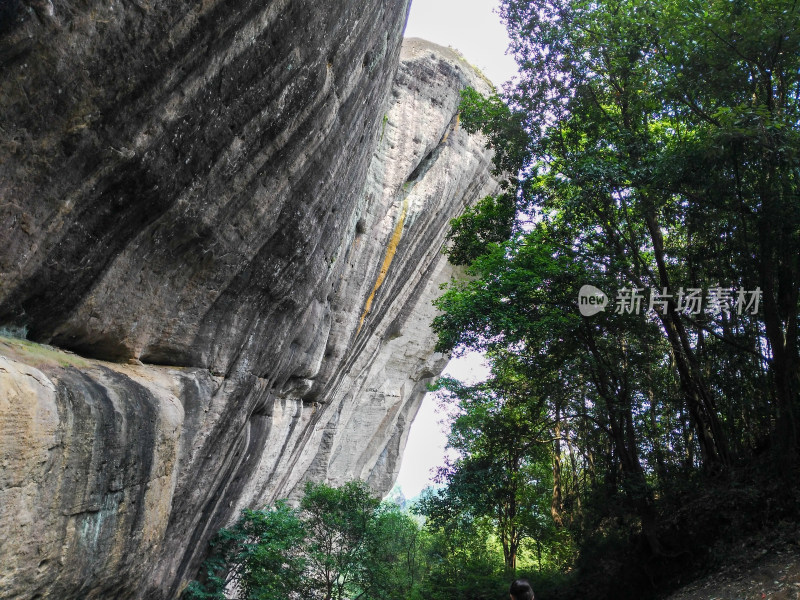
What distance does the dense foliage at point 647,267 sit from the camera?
776 centimetres

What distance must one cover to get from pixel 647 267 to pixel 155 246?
8881 millimetres

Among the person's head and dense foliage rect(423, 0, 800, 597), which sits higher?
dense foliage rect(423, 0, 800, 597)

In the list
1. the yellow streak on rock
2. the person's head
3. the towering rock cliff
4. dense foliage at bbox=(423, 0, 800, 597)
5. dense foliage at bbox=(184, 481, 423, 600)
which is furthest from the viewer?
the yellow streak on rock

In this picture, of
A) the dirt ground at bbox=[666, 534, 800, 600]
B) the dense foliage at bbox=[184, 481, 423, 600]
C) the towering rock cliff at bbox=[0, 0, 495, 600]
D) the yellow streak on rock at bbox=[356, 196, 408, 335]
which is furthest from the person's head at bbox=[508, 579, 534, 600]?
the yellow streak on rock at bbox=[356, 196, 408, 335]

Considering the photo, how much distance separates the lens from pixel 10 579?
287cm

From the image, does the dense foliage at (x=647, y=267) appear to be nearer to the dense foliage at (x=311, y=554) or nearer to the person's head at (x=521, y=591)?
the dense foliage at (x=311, y=554)

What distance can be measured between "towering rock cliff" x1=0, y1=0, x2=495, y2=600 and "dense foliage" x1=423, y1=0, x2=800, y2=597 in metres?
4.21

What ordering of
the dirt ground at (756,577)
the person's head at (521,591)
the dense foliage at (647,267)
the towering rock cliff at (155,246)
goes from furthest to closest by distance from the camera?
1. the dense foliage at (647,267)
2. the dirt ground at (756,577)
3. the person's head at (521,591)
4. the towering rock cliff at (155,246)

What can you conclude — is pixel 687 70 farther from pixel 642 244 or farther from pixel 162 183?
pixel 162 183

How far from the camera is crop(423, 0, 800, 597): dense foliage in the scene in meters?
7.76

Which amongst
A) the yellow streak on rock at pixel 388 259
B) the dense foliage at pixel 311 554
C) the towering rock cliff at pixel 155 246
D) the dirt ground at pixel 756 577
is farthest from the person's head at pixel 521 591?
the yellow streak on rock at pixel 388 259

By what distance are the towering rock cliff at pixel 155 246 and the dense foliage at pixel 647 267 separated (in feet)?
13.8

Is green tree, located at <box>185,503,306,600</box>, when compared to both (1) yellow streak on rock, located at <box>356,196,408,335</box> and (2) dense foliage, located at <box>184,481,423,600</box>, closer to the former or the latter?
(2) dense foliage, located at <box>184,481,423,600</box>

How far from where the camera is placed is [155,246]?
443 centimetres
